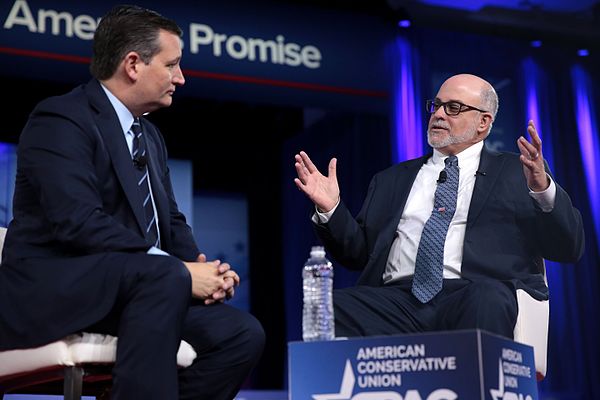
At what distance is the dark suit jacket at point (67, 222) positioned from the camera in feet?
6.49

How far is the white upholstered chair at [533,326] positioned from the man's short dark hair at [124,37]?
126 centimetres

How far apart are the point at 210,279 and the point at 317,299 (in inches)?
12.7

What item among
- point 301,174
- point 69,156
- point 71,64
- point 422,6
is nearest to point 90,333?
A: point 69,156

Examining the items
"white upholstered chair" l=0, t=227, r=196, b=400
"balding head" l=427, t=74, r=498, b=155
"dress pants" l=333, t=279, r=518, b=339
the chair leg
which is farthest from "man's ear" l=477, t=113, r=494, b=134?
the chair leg

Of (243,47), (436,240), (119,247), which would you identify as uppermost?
(243,47)

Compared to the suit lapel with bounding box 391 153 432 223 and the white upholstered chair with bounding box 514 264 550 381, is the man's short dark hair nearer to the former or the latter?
the suit lapel with bounding box 391 153 432 223

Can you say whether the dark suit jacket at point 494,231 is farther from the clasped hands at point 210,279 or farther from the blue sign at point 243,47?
the blue sign at point 243,47

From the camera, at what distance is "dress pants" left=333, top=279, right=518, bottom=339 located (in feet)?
8.13

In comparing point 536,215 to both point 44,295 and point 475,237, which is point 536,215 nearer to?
point 475,237

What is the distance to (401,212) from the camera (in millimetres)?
2914

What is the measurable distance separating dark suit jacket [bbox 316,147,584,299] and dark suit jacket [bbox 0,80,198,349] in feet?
2.85

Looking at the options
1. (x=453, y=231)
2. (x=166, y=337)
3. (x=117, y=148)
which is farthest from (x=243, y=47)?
(x=166, y=337)

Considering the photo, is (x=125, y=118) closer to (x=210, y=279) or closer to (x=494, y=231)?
(x=210, y=279)

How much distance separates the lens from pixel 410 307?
2.65 meters
